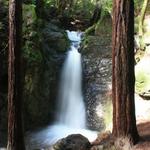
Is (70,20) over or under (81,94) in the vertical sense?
over

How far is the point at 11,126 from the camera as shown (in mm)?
10266

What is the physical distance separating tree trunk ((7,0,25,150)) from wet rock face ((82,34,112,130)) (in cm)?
554

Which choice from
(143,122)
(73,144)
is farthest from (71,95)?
(73,144)

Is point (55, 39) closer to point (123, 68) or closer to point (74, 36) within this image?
point (74, 36)

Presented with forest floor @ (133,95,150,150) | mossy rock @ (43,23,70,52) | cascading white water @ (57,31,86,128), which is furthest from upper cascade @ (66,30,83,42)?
forest floor @ (133,95,150,150)

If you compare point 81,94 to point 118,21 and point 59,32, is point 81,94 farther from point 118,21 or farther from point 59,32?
point 118,21

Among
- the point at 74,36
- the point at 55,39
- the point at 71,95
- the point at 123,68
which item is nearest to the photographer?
the point at 123,68

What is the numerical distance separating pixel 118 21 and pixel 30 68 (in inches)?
271

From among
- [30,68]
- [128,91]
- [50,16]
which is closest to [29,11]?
Result: [30,68]

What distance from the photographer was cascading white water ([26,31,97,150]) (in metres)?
14.9

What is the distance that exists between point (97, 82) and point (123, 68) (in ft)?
23.9

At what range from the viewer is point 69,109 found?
17.0 meters

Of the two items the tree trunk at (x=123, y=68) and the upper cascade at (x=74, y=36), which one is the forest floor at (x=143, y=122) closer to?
the tree trunk at (x=123, y=68)

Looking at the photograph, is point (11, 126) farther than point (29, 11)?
No
